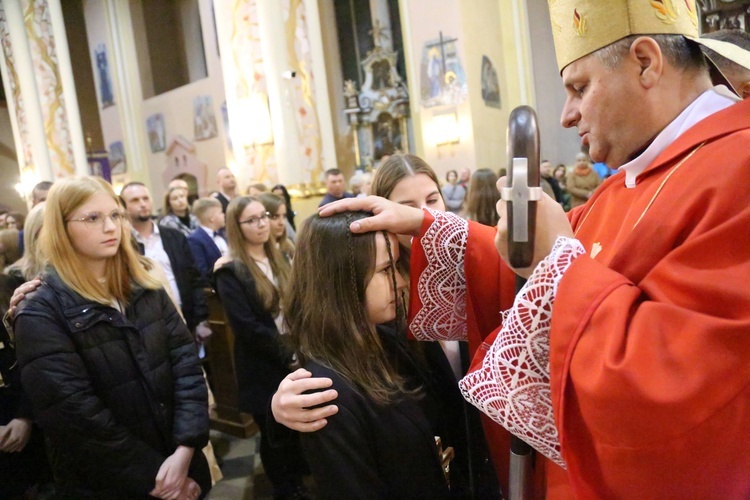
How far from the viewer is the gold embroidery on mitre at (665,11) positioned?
1028mm

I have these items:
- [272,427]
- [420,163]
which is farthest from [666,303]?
[420,163]

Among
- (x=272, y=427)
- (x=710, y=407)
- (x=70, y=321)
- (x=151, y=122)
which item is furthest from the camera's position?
(x=151, y=122)

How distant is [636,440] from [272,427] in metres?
1.02

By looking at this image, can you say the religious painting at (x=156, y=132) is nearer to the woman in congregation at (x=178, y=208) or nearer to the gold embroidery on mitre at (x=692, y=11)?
the woman in congregation at (x=178, y=208)

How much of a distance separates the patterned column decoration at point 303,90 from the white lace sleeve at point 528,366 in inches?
293

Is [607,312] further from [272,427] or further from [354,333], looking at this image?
[272,427]

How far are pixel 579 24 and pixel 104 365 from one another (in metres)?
1.84

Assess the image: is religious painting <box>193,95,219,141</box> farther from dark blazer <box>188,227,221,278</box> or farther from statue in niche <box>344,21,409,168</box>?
dark blazer <box>188,227,221,278</box>

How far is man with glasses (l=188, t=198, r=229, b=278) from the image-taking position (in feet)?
13.9

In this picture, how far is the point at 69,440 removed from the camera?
188 centimetres

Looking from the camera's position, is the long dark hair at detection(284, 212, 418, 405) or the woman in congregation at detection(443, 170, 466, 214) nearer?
the long dark hair at detection(284, 212, 418, 405)

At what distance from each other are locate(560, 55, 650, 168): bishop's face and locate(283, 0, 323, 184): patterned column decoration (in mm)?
→ 7322

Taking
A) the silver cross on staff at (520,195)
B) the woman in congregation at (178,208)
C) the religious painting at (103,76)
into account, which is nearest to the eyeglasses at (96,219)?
the silver cross on staff at (520,195)

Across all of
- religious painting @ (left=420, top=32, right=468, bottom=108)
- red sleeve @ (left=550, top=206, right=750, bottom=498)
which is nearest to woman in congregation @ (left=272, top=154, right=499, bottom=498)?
red sleeve @ (left=550, top=206, right=750, bottom=498)
